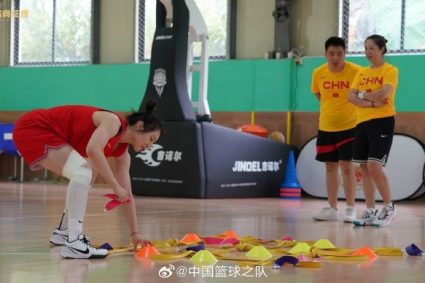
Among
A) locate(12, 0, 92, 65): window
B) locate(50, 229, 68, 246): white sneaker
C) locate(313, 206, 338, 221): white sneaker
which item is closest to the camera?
locate(50, 229, 68, 246): white sneaker

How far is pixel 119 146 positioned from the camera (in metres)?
3.80

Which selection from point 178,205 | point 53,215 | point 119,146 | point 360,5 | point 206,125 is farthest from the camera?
point 360,5

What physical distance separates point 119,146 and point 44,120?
1.26ft

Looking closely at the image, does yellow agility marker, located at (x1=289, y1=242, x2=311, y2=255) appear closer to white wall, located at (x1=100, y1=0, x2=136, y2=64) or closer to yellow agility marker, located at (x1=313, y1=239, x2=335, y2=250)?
yellow agility marker, located at (x1=313, y1=239, x2=335, y2=250)

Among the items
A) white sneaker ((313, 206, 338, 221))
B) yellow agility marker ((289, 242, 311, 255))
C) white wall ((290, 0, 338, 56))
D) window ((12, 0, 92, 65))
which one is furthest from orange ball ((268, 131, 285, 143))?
yellow agility marker ((289, 242, 311, 255))

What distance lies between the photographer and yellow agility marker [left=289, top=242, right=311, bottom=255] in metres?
3.77

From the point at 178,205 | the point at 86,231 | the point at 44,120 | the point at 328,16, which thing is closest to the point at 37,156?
the point at 44,120

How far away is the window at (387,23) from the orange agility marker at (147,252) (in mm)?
7501

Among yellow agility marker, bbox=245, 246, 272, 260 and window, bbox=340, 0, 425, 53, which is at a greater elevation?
window, bbox=340, 0, 425, 53

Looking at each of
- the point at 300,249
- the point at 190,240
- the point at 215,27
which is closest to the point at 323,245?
the point at 300,249

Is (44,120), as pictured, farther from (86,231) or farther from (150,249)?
(86,231)

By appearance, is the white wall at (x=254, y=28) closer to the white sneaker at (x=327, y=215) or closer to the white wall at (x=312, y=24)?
the white wall at (x=312, y=24)

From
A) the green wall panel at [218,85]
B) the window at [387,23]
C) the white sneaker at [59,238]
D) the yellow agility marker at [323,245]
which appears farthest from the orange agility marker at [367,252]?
the window at [387,23]

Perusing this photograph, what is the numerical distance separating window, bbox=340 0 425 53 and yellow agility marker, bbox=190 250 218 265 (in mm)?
7531
